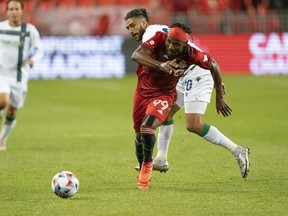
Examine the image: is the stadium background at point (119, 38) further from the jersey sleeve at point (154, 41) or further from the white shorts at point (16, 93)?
the jersey sleeve at point (154, 41)

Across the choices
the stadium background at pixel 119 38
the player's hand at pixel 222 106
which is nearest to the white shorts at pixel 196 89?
the player's hand at pixel 222 106

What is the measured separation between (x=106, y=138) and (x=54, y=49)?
41.9ft

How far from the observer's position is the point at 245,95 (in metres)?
22.8

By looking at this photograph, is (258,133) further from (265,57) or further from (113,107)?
(265,57)

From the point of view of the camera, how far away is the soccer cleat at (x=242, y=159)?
9773 millimetres

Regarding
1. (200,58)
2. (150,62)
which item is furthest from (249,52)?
(150,62)

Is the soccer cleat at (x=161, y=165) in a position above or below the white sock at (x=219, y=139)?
below

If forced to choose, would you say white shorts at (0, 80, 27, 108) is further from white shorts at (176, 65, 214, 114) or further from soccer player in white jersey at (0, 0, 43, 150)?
white shorts at (176, 65, 214, 114)

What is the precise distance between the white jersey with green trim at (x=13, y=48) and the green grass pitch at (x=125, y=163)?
1246mm

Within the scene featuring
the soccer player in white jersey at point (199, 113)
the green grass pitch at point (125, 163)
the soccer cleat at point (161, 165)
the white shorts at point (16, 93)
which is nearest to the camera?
the green grass pitch at point (125, 163)

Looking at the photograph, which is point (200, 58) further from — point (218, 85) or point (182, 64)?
point (218, 85)

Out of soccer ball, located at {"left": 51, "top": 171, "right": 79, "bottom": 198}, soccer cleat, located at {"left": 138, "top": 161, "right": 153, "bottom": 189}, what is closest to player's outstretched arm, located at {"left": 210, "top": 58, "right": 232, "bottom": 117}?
soccer cleat, located at {"left": 138, "top": 161, "right": 153, "bottom": 189}

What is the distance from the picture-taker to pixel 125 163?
11.6m

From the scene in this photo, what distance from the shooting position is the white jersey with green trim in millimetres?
13539
